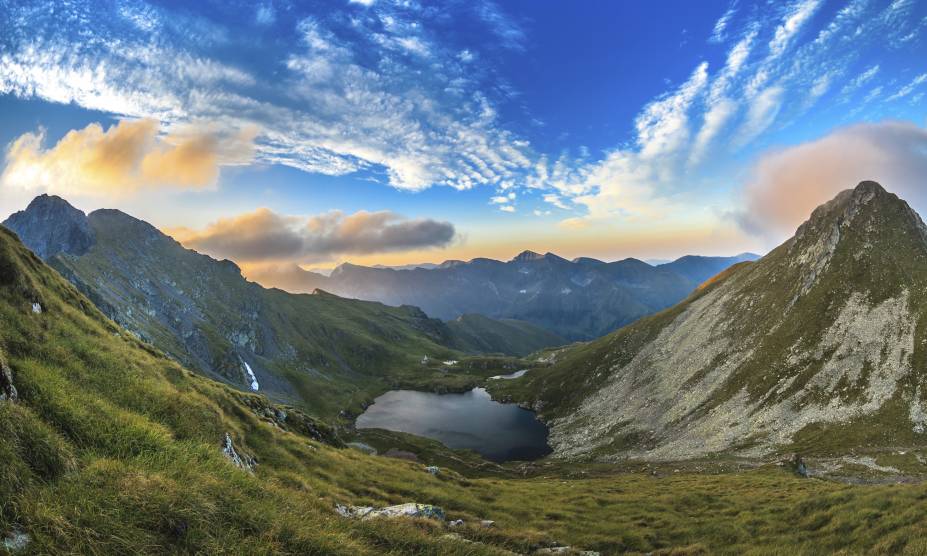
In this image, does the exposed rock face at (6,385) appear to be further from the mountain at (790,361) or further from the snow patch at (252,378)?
the snow patch at (252,378)

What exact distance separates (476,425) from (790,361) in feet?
336

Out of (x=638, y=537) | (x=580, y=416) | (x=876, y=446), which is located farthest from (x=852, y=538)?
(x=580, y=416)

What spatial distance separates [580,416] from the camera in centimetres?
13312

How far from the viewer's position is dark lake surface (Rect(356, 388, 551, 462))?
413ft

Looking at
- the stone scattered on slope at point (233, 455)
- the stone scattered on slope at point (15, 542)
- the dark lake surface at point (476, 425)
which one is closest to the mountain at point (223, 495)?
the stone scattered on slope at point (15, 542)

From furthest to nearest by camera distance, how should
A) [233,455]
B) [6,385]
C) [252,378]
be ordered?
[252,378] → [233,455] → [6,385]

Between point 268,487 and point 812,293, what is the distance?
Answer: 13457 cm

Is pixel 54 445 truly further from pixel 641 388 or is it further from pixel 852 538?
pixel 641 388

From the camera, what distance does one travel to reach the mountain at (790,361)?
71562mm

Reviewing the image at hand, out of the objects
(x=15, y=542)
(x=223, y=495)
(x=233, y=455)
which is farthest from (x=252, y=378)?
(x=15, y=542)

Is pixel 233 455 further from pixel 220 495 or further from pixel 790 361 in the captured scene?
pixel 790 361

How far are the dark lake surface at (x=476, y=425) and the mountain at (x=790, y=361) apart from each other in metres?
9.65

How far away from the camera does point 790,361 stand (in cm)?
9156

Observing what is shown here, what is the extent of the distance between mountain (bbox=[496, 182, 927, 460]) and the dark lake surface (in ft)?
31.6
